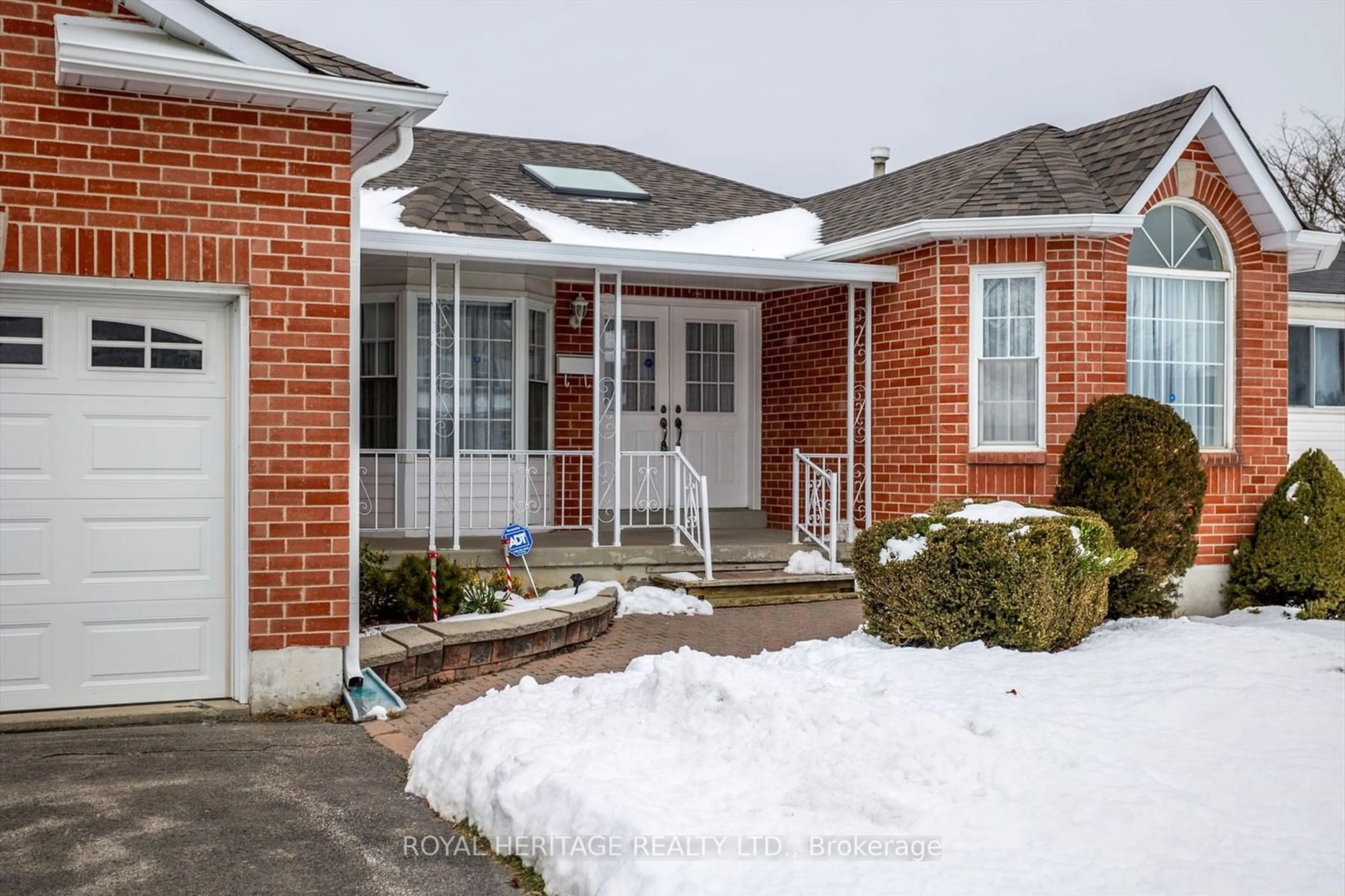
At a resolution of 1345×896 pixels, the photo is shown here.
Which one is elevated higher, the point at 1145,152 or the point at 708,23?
the point at 708,23

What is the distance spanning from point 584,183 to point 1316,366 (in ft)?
32.1

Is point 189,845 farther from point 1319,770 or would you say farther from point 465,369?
point 465,369

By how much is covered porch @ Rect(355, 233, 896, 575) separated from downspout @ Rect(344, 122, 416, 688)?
246 centimetres

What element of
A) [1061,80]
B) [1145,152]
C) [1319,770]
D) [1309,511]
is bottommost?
[1319,770]

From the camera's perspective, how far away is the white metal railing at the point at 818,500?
11312 millimetres

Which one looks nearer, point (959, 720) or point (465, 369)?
point (959, 720)

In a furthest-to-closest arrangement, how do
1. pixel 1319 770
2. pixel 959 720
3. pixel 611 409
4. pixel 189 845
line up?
pixel 611 409
pixel 1319 770
pixel 959 720
pixel 189 845

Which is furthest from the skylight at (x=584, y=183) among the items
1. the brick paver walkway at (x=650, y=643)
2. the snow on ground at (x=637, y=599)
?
the brick paver walkway at (x=650, y=643)

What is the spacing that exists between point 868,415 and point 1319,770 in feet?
21.6

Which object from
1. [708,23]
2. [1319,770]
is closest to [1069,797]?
[1319,770]

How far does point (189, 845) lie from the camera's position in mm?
4578

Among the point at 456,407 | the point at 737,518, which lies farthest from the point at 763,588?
the point at 456,407

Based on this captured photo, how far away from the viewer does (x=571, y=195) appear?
13820 mm

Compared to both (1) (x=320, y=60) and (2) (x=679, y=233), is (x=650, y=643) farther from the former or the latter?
(2) (x=679, y=233)
